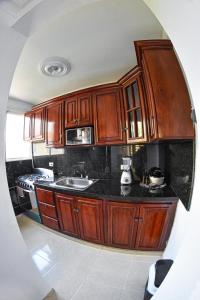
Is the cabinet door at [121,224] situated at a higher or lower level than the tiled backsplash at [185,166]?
lower

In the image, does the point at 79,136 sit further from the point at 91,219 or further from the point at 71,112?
the point at 91,219

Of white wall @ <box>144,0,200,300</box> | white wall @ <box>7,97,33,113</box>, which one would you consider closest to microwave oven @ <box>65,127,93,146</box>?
white wall @ <box>7,97,33,113</box>

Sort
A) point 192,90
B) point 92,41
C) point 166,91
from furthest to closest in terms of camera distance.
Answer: point 92,41
point 166,91
point 192,90

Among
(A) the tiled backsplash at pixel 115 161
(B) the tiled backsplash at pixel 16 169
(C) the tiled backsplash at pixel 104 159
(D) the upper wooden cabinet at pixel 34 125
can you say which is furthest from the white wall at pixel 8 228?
(B) the tiled backsplash at pixel 16 169

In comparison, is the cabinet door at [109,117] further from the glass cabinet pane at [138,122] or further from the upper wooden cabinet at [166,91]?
the upper wooden cabinet at [166,91]

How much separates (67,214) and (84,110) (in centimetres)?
A: 135

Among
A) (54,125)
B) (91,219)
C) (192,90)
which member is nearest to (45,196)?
(91,219)

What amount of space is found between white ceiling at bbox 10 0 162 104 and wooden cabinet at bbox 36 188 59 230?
1552 millimetres

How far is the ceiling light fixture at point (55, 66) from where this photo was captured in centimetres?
145

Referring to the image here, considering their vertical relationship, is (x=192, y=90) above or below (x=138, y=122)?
below

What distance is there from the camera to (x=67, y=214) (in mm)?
1682

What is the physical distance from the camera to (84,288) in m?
1.11

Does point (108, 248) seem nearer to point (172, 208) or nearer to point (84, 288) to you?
point (84, 288)

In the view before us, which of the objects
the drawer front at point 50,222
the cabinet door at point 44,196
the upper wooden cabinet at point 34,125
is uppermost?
the upper wooden cabinet at point 34,125
